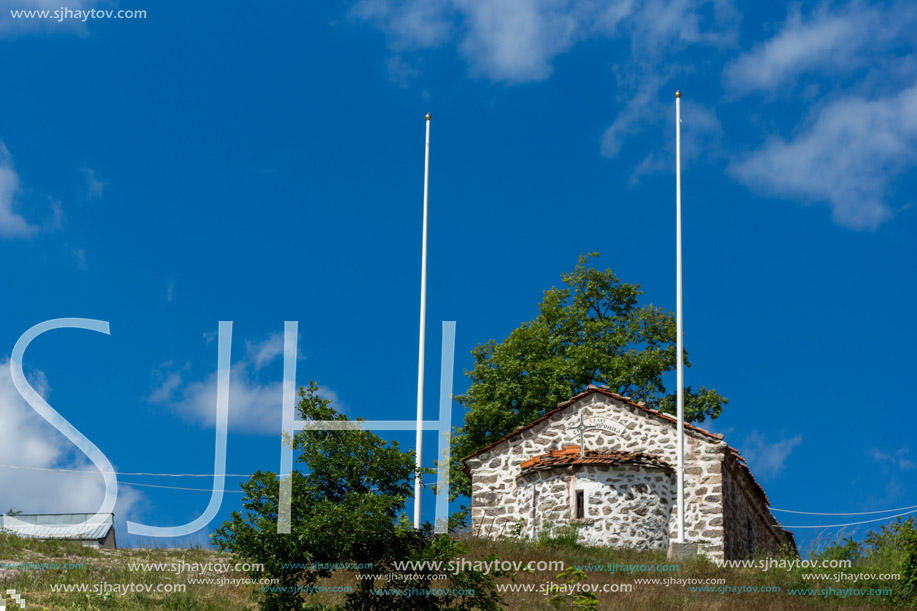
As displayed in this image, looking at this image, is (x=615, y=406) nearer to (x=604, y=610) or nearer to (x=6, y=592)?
(x=604, y=610)

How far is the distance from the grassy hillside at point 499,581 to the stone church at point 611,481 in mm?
2642

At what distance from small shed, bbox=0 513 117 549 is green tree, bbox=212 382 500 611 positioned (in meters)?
10.7

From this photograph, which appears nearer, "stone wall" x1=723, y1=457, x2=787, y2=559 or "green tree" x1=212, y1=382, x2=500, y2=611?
"green tree" x1=212, y1=382, x2=500, y2=611

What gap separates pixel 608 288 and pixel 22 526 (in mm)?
29304

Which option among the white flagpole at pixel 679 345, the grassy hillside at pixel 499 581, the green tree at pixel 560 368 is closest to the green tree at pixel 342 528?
the grassy hillside at pixel 499 581

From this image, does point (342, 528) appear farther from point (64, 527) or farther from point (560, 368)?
point (560, 368)

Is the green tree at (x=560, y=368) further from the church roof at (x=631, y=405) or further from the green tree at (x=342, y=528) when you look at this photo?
the green tree at (x=342, y=528)

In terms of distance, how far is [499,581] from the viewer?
755 inches

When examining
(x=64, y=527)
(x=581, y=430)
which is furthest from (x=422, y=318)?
(x=64, y=527)

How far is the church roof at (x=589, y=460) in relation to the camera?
2823 centimetres

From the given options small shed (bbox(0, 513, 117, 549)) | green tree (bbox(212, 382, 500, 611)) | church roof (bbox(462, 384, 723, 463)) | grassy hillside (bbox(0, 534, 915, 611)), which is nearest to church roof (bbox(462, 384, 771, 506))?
church roof (bbox(462, 384, 723, 463))

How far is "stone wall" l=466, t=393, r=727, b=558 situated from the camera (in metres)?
29.2

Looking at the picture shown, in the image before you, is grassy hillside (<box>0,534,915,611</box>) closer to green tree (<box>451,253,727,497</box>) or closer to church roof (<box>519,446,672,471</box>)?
church roof (<box>519,446,672,471</box>)

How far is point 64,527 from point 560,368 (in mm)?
23212
